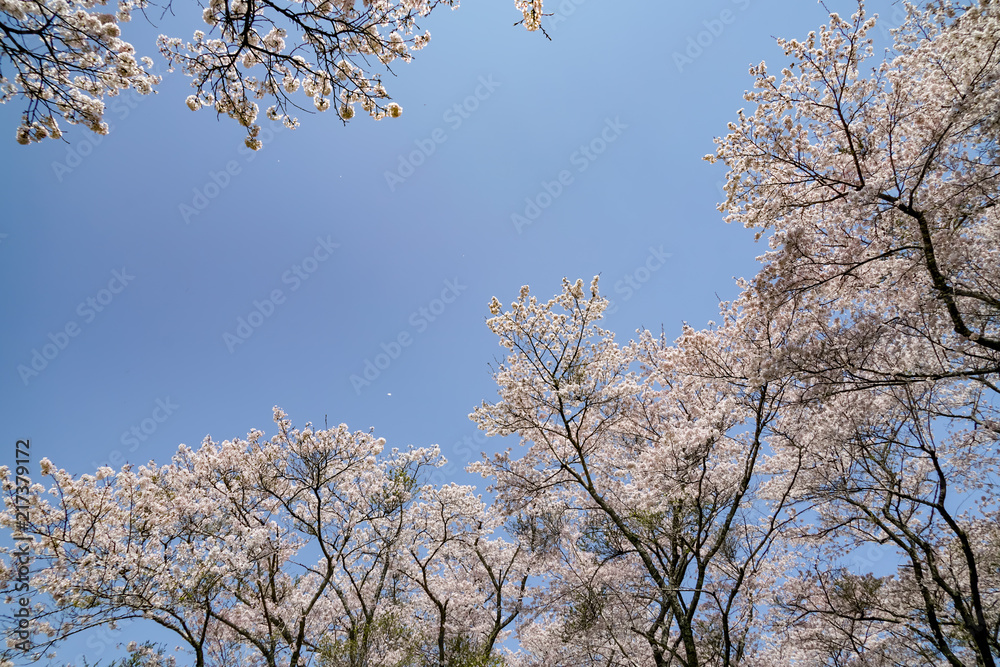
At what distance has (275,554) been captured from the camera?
10.6 metres

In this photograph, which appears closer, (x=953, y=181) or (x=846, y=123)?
(x=953, y=181)

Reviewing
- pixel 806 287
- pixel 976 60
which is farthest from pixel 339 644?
pixel 976 60

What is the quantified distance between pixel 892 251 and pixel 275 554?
1372cm

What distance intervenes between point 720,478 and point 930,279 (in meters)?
4.97

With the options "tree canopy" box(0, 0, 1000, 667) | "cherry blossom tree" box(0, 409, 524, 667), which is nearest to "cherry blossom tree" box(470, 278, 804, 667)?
"tree canopy" box(0, 0, 1000, 667)

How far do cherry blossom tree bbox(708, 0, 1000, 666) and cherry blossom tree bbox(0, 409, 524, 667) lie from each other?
968 cm

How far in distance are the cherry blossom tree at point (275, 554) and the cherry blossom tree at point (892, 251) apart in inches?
381

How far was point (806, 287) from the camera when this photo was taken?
605 centimetres

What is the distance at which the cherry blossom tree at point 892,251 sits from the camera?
5090mm

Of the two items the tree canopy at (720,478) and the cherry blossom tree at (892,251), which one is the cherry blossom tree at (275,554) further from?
the cherry blossom tree at (892,251)

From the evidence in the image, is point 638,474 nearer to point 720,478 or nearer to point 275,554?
point 720,478

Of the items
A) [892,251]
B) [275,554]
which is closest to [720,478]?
[892,251]

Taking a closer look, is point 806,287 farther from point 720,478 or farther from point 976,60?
point 720,478

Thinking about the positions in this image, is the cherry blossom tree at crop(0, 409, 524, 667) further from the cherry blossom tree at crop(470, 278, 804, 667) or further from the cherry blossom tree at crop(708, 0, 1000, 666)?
the cherry blossom tree at crop(708, 0, 1000, 666)
